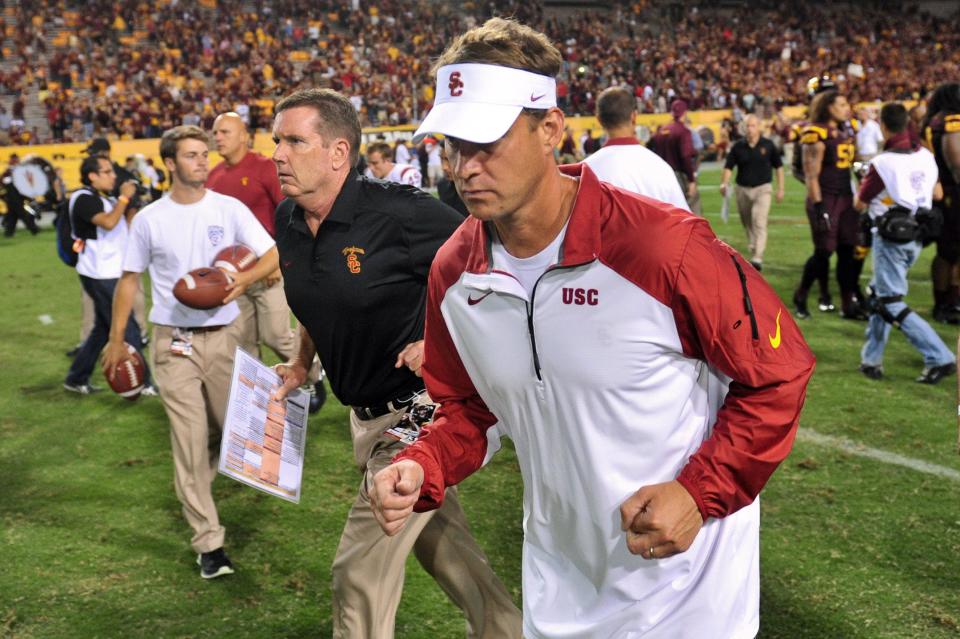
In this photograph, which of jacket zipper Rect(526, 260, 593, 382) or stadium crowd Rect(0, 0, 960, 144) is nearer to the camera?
jacket zipper Rect(526, 260, 593, 382)

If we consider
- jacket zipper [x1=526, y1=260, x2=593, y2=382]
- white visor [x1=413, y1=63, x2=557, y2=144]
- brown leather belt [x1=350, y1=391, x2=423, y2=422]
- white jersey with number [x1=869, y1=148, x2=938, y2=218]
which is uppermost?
white visor [x1=413, y1=63, x2=557, y2=144]

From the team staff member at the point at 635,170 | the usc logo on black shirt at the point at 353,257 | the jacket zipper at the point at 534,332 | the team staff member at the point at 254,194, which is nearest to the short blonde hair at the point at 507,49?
the jacket zipper at the point at 534,332

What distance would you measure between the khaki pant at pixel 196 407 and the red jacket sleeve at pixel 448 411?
2927mm

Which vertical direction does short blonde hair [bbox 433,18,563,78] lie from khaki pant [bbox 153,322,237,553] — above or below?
above

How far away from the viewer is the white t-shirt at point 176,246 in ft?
17.6

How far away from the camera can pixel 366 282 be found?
3.75 m

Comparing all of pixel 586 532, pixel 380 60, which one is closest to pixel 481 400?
pixel 586 532

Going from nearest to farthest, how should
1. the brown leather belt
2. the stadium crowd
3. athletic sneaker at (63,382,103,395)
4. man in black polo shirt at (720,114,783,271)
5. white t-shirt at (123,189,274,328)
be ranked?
the brown leather belt
white t-shirt at (123,189,274,328)
athletic sneaker at (63,382,103,395)
man in black polo shirt at (720,114,783,271)
the stadium crowd

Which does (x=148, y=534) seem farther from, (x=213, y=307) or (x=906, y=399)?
(x=906, y=399)

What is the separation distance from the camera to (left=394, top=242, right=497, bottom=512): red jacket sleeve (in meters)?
2.51

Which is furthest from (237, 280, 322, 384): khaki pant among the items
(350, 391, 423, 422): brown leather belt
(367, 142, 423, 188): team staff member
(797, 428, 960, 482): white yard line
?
(797, 428, 960, 482): white yard line

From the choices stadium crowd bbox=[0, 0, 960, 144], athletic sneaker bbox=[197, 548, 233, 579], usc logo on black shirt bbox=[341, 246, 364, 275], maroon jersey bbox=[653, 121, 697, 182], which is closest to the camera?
usc logo on black shirt bbox=[341, 246, 364, 275]

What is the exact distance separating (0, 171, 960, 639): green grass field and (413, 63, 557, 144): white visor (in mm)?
2962

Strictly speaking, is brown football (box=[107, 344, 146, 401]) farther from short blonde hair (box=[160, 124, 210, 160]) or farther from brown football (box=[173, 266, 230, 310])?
short blonde hair (box=[160, 124, 210, 160])
